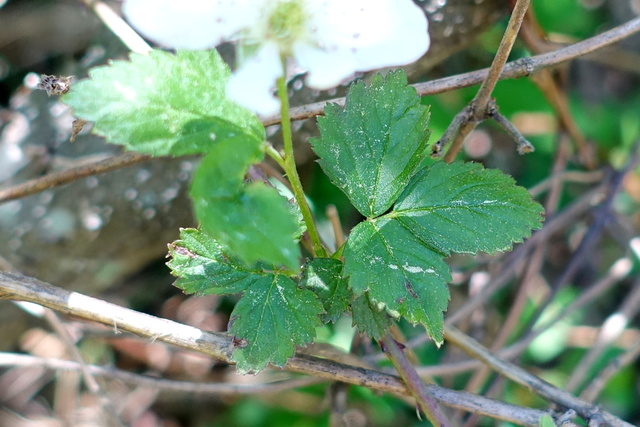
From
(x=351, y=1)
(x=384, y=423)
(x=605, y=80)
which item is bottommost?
(x=384, y=423)

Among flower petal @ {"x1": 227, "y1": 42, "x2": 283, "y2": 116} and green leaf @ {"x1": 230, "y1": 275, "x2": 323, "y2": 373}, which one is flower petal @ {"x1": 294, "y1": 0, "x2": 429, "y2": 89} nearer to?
flower petal @ {"x1": 227, "y1": 42, "x2": 283, "y2": 116}

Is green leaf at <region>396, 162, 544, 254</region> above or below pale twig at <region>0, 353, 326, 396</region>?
above

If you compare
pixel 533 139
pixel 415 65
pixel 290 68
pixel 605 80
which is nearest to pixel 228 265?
pixel 290 68

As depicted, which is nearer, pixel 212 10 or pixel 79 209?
pixel 212 10

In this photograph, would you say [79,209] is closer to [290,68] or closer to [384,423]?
[290,68]

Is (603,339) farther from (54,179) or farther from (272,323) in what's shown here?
(54,179)

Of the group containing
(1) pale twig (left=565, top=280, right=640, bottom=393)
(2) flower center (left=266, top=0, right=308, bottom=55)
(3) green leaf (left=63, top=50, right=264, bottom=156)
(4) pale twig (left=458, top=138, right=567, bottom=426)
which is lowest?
(1) pale twig (left=565, top=280, right=640, bottom=393)

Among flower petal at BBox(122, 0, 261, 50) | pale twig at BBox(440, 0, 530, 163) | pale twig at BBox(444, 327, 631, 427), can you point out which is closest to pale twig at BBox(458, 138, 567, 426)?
pale twig at BBox(444, 327, 631, 427)
